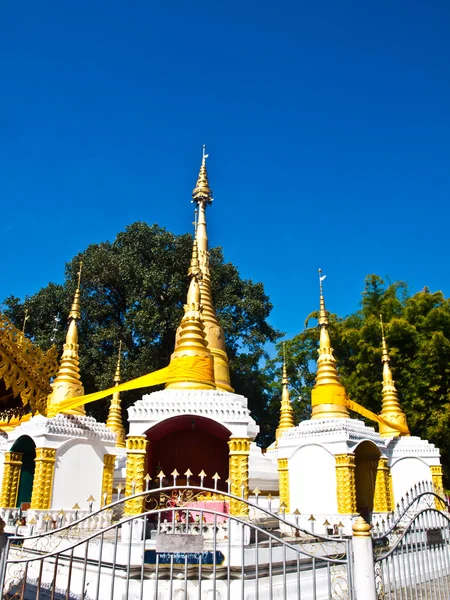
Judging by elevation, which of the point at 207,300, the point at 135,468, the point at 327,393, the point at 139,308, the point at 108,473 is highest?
the point at 139,308

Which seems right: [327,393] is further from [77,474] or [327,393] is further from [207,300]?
[77,474]

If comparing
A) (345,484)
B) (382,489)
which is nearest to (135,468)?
(345,484)

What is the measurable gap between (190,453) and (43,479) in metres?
3.98

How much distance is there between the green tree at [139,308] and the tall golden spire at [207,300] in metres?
6.67

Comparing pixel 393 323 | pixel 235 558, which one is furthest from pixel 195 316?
pixel 393 323

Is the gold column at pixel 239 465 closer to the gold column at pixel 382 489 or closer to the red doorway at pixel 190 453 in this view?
the red doorway at pixel 190 453

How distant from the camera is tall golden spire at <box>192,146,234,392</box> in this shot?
19031 millimetres

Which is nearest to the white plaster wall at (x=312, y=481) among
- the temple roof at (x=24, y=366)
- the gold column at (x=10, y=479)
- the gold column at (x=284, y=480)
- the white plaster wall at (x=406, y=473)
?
the gold column at (x=284, y=480)

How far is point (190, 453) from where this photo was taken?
42.4ft

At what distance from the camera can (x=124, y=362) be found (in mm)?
27000

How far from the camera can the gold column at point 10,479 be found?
15.4 m

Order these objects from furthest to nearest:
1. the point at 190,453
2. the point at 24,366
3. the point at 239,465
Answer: the point at 190,453
the point at 239,465
the point at 24,366

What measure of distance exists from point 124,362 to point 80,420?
1232 centimetres

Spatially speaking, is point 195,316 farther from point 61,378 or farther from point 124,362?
point 124,362
